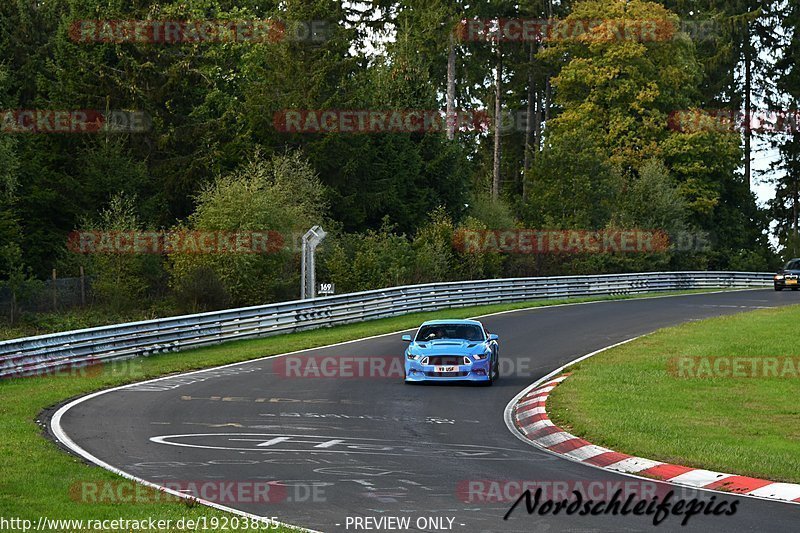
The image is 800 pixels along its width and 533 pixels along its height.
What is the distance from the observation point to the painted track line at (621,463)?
38.3 ft

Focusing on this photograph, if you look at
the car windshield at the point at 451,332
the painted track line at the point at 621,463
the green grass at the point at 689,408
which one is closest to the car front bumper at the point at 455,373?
the car windshield at the point at 451,332

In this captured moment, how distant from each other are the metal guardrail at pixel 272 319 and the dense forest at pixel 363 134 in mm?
3807

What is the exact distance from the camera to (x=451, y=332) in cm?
2344

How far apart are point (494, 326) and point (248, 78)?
32.2 meters

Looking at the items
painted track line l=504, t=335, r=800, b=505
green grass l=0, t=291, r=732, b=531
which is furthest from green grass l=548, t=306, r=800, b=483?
green grass l=0, t=291, r=732, b=531

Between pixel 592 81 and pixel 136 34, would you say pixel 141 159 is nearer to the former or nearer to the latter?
pixel 136 34

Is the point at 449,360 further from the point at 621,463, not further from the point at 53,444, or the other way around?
the point at 53,444

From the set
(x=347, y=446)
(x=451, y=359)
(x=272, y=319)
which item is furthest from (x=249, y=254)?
(x=347, y=446)

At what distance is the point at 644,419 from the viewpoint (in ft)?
55.5

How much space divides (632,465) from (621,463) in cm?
20

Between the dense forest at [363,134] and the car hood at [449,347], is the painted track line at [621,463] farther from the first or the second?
the dense forest at [363,134]

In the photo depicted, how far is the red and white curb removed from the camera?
38.3 ft

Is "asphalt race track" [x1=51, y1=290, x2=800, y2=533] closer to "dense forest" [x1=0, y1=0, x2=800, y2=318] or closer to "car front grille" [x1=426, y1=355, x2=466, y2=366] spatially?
"car front grille" [x1=426, y1=355, x2=466, y2=366]

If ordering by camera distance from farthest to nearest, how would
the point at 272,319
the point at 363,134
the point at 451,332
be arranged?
the point at 363,134 → the point at 272,319 → the point at 451,332
